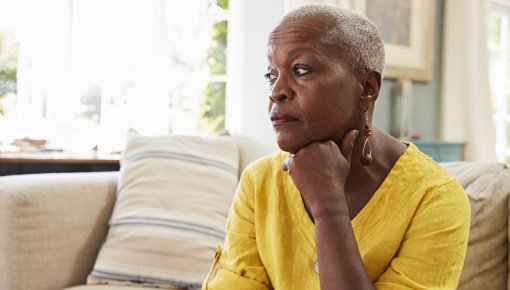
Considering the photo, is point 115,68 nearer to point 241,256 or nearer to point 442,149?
point 442,149

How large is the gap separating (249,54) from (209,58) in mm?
359

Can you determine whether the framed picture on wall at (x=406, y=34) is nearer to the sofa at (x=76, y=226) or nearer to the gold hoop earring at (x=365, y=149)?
the sofa at (x=76, y=226)

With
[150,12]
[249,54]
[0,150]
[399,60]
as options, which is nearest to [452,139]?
[399,60]

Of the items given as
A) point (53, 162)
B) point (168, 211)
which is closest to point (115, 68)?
point (53, 162)

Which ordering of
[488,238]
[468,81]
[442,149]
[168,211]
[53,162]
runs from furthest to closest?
[468,81], [442,149], [53,162], [168,211], [488,238]

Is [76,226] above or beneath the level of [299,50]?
beneath

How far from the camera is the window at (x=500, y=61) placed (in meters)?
4.96

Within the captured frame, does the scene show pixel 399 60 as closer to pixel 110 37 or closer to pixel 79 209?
pixel 110 37

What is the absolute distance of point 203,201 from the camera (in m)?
2.14

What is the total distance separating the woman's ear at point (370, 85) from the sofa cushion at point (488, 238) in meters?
0.70

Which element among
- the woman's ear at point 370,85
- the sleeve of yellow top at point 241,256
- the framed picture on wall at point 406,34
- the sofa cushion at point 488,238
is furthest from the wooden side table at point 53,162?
the framed picture on wall at point 406,34

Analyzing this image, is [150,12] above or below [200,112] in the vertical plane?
above

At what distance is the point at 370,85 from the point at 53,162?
1.78 meters

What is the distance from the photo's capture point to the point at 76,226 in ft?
6.54
